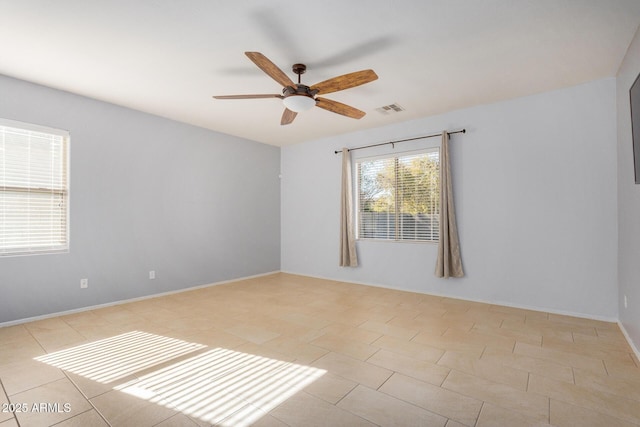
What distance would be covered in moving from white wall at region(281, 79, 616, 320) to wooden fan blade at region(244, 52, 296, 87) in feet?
9.40

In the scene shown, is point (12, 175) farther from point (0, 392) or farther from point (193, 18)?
point (193, 18)

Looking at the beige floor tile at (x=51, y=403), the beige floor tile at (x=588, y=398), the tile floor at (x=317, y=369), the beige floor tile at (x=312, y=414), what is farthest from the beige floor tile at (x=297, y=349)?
the beige floor tile at (x=588, y=398)

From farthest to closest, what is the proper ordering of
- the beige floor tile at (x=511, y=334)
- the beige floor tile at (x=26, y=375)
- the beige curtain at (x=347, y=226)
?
the beige curtain at (x=347, y=226) → the beige floor tile at (x=511, y=334) → the beige floor tile at (x=26, y=375)

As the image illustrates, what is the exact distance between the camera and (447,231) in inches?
176

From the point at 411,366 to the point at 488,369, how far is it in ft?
1.89

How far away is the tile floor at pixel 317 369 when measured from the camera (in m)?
1.85

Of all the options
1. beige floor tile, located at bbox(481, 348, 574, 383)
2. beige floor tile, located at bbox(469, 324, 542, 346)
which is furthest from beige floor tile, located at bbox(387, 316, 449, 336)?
beige floor tile, located at bbox(481, 348, 574, 383)

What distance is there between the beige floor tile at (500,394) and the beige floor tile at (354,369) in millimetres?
444

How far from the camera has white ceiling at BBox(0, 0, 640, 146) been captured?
2309 millimetres

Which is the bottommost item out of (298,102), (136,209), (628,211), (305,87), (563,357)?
(563,357)

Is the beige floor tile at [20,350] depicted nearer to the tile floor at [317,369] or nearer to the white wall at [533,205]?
the tile floor at [317,369]

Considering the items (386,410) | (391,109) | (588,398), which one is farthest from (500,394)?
(391,109)

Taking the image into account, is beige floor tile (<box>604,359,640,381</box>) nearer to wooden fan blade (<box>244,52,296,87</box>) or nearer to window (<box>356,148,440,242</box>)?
window (<box>356,148,440,242</box>)

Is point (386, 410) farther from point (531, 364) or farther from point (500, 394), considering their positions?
point (531, 364)
